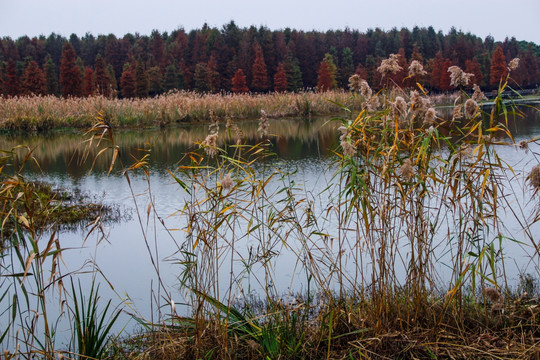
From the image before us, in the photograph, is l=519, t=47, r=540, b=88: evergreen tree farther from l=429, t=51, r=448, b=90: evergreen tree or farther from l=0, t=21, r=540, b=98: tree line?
l=429, t=51, r=448, b=90: evergreen tree

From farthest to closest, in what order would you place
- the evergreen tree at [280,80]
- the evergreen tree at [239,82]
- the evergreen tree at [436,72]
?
the evergreen tree at [280,80] → the evergreen tree at [436,72] → the evergreen tree at [239,82]

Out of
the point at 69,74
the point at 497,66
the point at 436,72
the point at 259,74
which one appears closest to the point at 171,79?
the point at 259,74

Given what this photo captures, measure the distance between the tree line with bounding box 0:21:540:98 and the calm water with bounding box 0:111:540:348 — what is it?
72.1ft

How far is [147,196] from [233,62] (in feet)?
123

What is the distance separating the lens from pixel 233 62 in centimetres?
4322

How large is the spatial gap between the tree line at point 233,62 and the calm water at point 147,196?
22.0 metres

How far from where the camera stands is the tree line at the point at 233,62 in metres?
37.8

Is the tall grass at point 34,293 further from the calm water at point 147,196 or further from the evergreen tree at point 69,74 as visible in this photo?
the evergreen tree at point 69,74

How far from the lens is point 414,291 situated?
8.50 feet

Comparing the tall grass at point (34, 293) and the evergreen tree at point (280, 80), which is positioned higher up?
the evergreen tree at point (280, 80)

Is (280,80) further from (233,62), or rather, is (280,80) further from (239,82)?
(233,62)

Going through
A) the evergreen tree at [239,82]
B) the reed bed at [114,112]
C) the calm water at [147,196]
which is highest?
the evergreen tree at [239,82]

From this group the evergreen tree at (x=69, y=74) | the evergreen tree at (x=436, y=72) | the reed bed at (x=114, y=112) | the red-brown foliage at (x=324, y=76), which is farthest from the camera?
the evergreen tree at (x=436, y=72)

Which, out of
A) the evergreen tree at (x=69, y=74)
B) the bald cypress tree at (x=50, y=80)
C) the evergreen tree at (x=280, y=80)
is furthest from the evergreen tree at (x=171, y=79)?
the bald cypress tree at (x=50, y=80)
